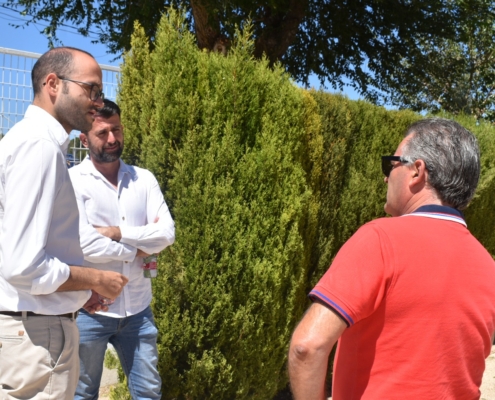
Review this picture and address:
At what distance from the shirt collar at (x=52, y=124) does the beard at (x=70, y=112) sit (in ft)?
0.17

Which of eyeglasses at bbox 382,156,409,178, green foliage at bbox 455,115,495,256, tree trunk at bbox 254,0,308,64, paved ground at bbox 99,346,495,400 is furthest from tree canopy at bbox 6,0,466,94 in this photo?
eyeglasses at bbox 382,156,409,178

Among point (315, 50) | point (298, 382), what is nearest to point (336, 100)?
point (298, 382)

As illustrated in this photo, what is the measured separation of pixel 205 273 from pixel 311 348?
8.22ft

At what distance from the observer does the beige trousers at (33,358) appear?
2.36 meters

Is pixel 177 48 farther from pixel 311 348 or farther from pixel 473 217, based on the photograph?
pixel 473 217

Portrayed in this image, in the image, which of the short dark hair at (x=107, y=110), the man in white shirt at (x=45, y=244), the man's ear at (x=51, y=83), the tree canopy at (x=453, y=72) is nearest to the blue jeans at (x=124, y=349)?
the man in white shirt at (x=45, y=244)

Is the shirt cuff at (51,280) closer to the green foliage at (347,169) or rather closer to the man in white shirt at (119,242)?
the man in white shirt at (119,242)

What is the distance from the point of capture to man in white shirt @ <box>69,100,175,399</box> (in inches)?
130

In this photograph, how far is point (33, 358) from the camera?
93.7 inches

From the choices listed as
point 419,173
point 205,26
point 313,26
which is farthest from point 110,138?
point 313,26

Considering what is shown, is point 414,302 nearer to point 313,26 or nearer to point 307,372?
point 307,372

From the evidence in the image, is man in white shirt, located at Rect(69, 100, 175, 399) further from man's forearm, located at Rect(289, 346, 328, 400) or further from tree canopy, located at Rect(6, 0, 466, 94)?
tree canopy, located at Rect(6, 0, 466, 94)

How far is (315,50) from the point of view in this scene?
48.4 feet

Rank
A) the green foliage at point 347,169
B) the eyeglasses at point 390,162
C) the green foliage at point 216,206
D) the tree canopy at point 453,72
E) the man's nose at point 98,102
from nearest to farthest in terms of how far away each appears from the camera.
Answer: the eyeglasses at point 390,162
the man's nose at point 98,102
the green foliage at point 216,206
the green foliage at point 347,169
the tree canopy at point 453,72
